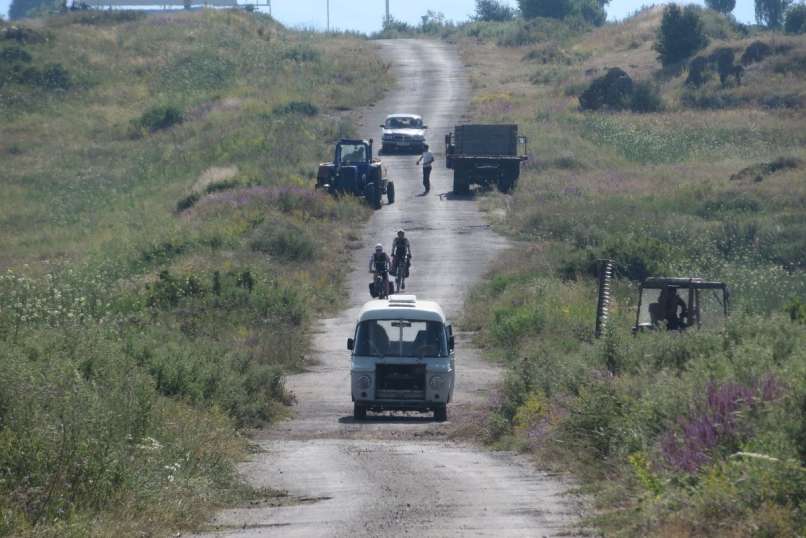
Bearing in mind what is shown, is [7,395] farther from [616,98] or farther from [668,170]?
[616,98]

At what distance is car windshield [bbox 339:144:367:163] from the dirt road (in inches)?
320

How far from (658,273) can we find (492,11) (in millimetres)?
126209

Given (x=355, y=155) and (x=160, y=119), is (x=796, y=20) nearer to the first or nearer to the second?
(x=160, y=119)

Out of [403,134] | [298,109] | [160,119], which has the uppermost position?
[298,109]

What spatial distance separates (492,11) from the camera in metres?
155

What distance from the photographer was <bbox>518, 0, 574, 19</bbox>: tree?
13338cm

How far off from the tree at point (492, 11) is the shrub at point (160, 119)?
8421 cm

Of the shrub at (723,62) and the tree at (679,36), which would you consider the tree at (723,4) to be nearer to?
the tree at (679,36)

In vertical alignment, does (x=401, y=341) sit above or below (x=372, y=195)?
below

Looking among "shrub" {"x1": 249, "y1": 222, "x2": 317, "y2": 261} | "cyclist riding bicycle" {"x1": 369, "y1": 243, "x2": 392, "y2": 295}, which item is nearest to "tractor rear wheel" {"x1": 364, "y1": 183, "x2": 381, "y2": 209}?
"shrub" {"x1": 249, "y1": 222, "x2": 317, "y2": 261}

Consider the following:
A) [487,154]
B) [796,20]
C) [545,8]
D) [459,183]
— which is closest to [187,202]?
[459,183]

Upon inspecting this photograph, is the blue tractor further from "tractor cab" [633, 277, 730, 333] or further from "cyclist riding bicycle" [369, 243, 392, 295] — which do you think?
"tractor cab" [633, 277, 730, 333]

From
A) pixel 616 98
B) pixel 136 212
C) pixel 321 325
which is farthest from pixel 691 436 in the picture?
pixel 616 98

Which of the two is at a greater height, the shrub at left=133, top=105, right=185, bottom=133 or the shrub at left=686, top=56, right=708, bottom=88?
the shrub at left=686, top=56, right=708, bottom=88
